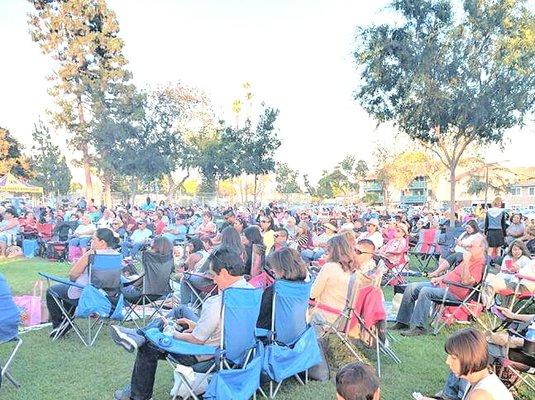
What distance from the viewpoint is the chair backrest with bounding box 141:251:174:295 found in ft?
20.6

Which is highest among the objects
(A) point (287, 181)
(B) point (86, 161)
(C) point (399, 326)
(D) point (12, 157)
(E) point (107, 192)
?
(D) point (12, 157)

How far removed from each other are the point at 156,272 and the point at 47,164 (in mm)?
45849

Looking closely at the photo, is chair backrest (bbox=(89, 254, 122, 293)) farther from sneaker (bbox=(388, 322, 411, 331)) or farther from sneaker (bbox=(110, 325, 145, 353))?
sneaker (bbox=(388, 322, 411, 331))

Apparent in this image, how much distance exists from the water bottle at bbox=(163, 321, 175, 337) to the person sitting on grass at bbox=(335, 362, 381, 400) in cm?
203

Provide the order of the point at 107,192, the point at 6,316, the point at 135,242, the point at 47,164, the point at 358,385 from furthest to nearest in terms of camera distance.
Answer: the point at 47,164 → the point at 107,192 → the point at 135,242 → the point at 6,316 → the point at 358,385

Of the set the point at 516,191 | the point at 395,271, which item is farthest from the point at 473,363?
the point at 516,191

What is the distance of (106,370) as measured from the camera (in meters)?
4.92

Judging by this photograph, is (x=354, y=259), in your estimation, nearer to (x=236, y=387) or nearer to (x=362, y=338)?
(x=362, y=338)

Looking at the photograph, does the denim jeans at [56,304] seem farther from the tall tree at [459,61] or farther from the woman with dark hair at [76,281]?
the tall tree at [459,61]

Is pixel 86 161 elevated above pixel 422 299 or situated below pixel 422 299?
above

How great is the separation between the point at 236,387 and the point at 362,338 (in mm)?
1653

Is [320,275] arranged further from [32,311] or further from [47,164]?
[47,164]

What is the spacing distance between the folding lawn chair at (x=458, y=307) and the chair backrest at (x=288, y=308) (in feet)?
8.06

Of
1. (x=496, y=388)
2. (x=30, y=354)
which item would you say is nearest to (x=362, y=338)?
(x=496, y=388)
